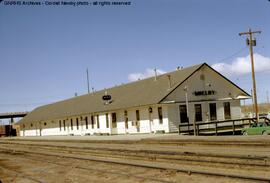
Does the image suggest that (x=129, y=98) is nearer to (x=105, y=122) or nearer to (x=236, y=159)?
(x=105, y=122)

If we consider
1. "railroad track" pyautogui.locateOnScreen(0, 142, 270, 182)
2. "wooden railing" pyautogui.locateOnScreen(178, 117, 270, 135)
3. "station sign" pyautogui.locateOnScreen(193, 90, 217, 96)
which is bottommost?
"railroad track" pyautogui.locateOnScreen(0, 142, 270, 182)

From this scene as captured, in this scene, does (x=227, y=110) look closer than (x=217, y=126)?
No

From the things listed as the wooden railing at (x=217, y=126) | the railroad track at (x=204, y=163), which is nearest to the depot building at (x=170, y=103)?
the wooden railing at (x=217, y=126)

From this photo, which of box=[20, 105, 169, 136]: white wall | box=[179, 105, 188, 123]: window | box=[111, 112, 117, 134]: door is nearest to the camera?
box=[179, 105, 188, 123]: window

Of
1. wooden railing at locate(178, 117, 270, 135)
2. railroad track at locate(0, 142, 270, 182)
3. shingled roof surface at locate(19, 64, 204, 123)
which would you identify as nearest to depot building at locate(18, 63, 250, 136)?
shingled roof surface at locate(19, 64, 204, 123)

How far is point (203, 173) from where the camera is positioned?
11891 mm

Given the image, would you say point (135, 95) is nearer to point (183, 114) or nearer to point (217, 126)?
point (183, 114)

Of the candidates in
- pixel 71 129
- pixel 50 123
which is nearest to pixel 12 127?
pixel 50 123

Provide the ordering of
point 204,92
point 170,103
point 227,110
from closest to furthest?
point 170,103 < point 204,92 < point 227,110

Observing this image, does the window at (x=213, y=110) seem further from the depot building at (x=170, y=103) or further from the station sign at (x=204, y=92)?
the station sign at (x=204, y=92)

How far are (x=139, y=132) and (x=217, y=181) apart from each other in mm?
29816

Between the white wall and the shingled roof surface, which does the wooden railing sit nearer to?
the white wall

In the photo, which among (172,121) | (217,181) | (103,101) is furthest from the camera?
(103,101)

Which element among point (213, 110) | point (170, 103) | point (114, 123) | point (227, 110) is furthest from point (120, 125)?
point (227, 110)
